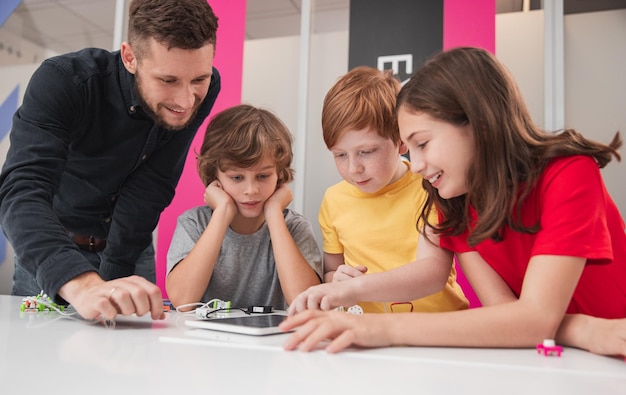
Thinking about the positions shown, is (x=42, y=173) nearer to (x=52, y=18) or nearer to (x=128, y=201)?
(x=128, y=201)

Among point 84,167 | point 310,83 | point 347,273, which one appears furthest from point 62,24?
point 347,273

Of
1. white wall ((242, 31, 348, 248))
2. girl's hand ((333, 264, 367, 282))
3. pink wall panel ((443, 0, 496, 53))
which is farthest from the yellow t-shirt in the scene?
pink wall panel ((443, 0, 496, 53))

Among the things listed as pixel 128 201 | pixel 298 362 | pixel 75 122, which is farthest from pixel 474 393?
pixel 128 201

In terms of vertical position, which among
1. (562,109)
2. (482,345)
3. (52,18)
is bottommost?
(482,345)

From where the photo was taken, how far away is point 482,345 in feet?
2.27

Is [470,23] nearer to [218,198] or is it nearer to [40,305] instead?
[218,198]

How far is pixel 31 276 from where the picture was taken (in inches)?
56.6

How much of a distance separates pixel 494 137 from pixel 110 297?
2.20 feet

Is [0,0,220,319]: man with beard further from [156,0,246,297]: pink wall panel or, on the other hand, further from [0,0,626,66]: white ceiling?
[0,0,626,66]: white ceiling

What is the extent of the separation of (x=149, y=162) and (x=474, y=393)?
1231 millimetres

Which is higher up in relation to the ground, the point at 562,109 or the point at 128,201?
A: the point at 562,109

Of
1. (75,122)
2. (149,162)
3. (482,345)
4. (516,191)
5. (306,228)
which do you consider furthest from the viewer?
(306,228)

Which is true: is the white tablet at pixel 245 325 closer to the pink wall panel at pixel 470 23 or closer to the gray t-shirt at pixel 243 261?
the gray t-shirt at pixel 243 261

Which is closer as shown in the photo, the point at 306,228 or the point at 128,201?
the point at 128,201
